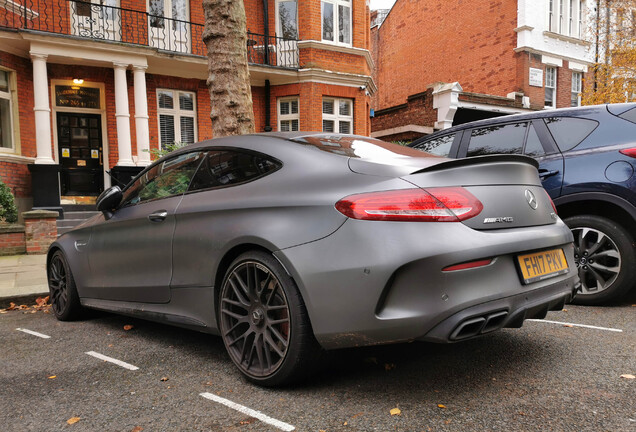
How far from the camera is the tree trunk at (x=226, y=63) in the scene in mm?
6570

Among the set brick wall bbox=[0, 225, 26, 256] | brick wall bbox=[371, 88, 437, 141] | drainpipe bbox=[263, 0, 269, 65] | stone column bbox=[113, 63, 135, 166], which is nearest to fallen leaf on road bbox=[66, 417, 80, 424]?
brick wall bbox=[0, 225, 26, 256]

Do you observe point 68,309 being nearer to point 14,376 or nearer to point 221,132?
point 14,376

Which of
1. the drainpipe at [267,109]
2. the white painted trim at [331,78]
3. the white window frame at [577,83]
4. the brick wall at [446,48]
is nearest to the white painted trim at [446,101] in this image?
the white painted trim at [331,78]

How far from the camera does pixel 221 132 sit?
21.8 ft

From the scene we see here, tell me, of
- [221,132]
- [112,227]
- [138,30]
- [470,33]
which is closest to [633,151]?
[112,227]

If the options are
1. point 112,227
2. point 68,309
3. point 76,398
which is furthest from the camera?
point 68,309

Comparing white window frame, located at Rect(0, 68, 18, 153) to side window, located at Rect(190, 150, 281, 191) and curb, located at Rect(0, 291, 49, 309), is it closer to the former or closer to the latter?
curb, located at Rect(0, 291, 49, 309)

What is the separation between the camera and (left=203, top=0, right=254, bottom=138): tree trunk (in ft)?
21.6

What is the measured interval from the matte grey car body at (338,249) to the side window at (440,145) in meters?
2.33

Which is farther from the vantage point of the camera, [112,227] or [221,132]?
[221,132]

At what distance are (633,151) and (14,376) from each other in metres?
4.79

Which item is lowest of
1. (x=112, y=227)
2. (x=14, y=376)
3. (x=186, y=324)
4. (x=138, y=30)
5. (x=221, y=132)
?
(x=14, y=376)

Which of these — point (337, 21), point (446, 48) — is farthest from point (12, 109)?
point (446, 48)

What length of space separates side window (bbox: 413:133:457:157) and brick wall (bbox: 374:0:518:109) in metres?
17.1
